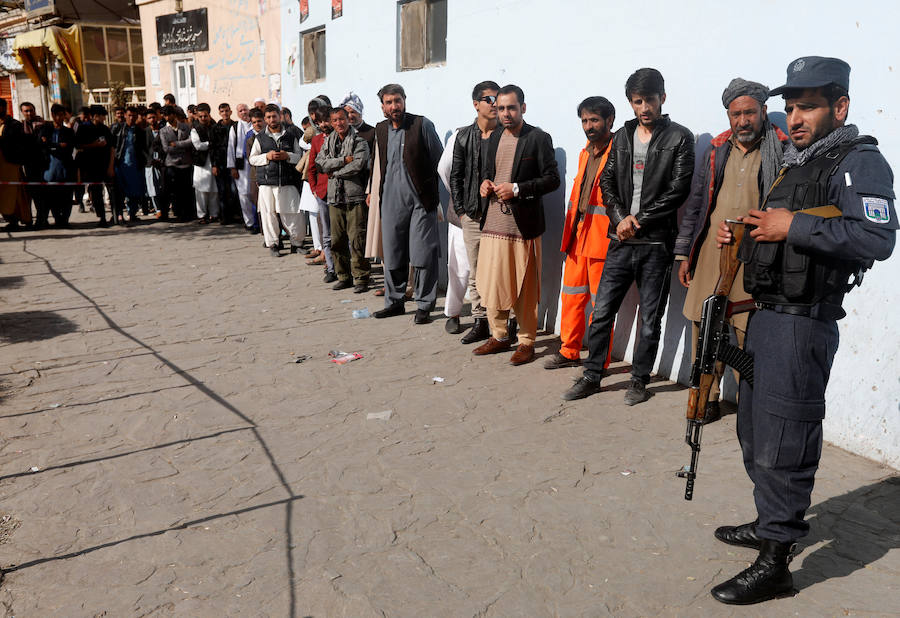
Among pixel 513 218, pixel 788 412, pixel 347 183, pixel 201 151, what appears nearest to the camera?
pixel 788 412

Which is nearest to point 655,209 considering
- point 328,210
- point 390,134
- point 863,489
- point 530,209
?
point 530,209

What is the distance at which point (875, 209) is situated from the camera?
7.69 feet

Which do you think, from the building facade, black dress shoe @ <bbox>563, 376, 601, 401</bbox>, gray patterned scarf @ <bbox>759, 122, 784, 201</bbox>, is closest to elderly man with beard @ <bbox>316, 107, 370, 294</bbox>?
black dress shoe @ <bbox>563, 376, 601, 401</bbox>

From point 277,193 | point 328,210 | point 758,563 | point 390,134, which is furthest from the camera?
point 277,193

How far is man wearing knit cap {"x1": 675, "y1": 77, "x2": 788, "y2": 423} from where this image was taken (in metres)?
3.88

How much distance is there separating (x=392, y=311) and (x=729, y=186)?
357cm

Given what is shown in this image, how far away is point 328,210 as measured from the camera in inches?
313

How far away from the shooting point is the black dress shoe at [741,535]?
298cm

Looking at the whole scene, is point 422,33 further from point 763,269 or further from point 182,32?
point 182,32

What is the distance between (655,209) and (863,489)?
1.89 metres

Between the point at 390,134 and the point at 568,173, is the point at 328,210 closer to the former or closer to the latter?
the point at 390,134

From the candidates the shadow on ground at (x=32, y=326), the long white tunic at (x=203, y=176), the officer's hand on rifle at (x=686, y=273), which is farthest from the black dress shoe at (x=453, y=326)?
the long white tunic at (x=203, y=176)

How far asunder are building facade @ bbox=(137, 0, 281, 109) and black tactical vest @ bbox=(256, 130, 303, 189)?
3471 millimetres

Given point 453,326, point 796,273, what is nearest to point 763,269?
point 796,273
